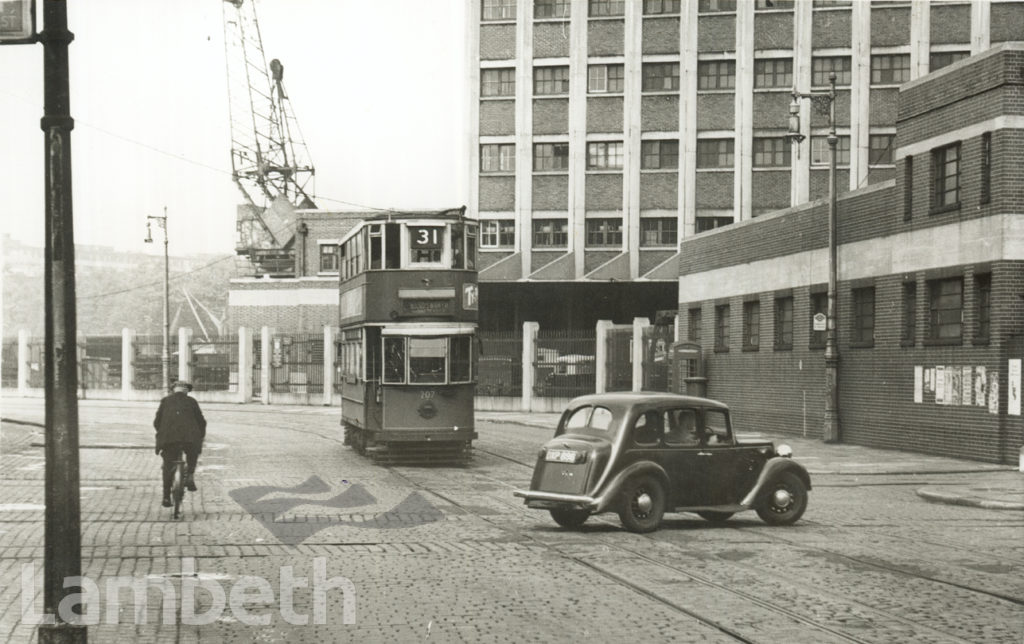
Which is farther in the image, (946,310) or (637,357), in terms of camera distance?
(637,357)

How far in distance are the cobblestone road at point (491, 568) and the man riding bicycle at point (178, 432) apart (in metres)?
0.63

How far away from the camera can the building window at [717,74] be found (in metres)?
58.3

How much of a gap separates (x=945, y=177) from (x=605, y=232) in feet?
105

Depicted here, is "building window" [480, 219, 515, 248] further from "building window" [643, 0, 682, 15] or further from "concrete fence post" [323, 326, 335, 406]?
"building window" [643, 0, 682, 15]

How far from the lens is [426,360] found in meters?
25.1

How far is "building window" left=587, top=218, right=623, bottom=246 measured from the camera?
2361 inches

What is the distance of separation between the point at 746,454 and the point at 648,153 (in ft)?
146

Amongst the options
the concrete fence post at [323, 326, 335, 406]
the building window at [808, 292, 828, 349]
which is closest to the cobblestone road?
the building window at [808, 292, 828, 349]

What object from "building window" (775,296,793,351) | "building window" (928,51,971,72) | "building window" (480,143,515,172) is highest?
"building window" (928,51,971,72)

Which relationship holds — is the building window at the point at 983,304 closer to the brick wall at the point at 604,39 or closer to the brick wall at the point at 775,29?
the brick wall at the point at 775,29

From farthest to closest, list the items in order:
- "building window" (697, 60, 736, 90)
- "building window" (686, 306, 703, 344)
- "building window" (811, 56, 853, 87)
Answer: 1. "building window" (697, 60, 736, 90)
2. "building window" (811, 56, 853, 87)
3. "building window" (686, 306, 703, 344)

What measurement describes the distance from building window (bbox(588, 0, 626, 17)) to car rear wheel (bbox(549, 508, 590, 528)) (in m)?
46.4

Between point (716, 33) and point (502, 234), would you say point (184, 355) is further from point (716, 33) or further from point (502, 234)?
point (716, 33)

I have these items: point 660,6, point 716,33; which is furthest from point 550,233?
point 716,33
